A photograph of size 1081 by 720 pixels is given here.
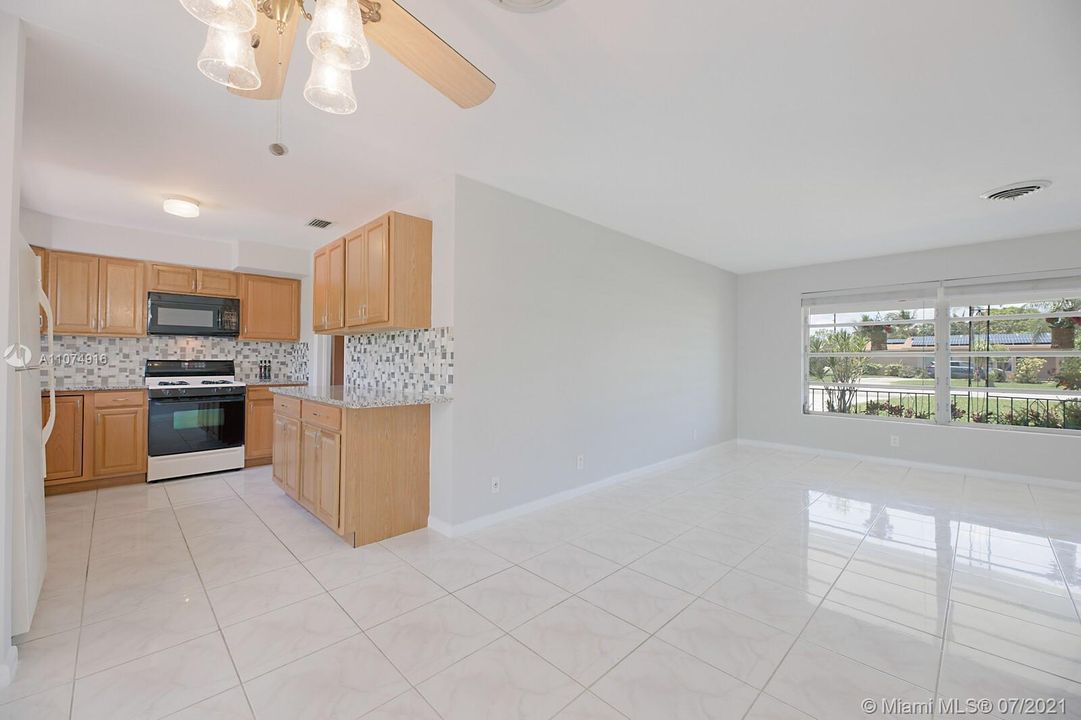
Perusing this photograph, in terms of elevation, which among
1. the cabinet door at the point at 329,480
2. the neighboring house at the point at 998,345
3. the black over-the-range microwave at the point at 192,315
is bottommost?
the cabinet door at the point at 329,480

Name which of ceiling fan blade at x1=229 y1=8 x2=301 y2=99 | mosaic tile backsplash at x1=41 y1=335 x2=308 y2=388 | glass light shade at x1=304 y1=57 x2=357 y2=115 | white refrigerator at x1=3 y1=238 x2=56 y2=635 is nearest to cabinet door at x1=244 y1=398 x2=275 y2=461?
mosaic tile backsplash at x1=41 y1=335 x2=308 y2=388

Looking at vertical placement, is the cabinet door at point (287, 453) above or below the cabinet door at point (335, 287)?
below

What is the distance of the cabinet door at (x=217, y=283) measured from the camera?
15.5 ft

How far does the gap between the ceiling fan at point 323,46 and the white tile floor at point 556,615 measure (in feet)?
6.42

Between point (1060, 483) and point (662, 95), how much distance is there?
5446mm

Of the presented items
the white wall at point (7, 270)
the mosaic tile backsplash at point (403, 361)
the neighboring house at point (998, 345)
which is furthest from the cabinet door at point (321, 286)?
the neighboring house at point (998, 345)

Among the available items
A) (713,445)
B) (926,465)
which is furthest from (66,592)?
(926,465)

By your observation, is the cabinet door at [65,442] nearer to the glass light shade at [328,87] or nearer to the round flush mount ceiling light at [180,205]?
the round flush mount ceiling light at [180,205]

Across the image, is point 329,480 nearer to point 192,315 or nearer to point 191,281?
point 192,315

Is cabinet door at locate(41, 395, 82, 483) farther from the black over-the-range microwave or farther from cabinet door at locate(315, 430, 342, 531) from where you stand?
cabinet door at locate(315, 430, 342, 531)

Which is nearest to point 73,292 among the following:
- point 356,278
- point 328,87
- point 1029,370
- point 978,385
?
point 356,278

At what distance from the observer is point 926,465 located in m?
4.93

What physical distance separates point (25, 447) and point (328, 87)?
1962 mm

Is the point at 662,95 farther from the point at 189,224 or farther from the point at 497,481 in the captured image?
the point at 189,224
